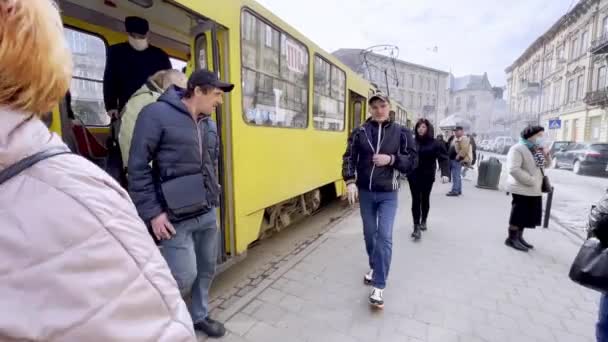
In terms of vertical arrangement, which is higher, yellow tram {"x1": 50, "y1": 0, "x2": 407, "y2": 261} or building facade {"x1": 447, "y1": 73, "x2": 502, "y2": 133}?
building facade {"x1": 447, "y1": 73, "x2": 502, "y2": 133}

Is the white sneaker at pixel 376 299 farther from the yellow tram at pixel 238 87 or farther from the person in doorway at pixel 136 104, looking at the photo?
the person in doorway at pixel 136 104

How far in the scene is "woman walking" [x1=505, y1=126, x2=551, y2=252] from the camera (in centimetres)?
439

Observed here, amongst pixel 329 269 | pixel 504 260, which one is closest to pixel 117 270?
pixel 329 269

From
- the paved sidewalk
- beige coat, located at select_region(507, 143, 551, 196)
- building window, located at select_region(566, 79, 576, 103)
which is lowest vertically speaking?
the paved sidewalk

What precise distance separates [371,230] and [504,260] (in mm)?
2309

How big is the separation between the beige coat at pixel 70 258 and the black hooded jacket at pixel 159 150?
1379 millimetres

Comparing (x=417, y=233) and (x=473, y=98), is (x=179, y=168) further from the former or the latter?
(x=473, y=98)

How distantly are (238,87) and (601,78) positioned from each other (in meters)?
38.1

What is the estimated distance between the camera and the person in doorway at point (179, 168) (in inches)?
80.1

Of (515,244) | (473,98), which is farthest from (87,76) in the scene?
(473,98)

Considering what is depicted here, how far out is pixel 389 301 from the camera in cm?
320

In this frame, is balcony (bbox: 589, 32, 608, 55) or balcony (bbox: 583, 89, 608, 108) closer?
balcony (bbox: 589, 32, 608, 55)

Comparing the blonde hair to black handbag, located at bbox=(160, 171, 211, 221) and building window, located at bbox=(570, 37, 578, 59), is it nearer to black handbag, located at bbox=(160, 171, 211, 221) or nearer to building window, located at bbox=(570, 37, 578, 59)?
black handbag, located at bbox=(160, 171, 211, 221)

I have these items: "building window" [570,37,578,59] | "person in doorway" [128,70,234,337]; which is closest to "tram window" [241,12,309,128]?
"person in doorway" [128,70,234,337]
